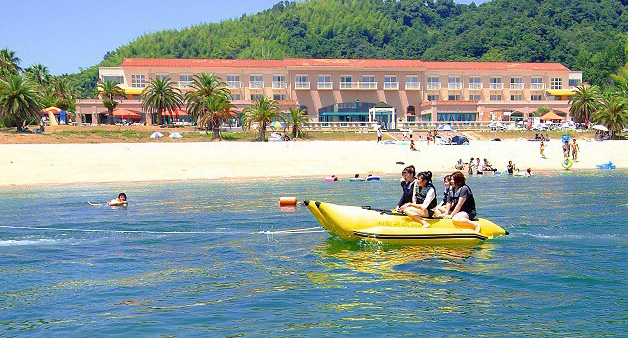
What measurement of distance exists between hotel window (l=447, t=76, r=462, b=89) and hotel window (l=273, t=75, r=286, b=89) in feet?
67.2

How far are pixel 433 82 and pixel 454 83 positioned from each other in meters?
2.73

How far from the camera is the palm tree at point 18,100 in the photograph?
52500 mm

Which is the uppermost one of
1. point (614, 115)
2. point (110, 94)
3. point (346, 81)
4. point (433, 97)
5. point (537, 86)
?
point (346, 81)

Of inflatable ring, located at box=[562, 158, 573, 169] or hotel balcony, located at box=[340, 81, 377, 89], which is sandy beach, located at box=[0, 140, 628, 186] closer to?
inflatable ring, located at box=[562, 158, 573, 169]

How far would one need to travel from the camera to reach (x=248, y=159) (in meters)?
42.4

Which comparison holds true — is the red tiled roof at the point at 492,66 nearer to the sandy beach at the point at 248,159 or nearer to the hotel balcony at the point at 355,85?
the hotel balcony at the point at 355,85

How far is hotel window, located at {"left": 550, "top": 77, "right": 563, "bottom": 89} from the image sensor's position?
84.8 metres

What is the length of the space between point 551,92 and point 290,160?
51837 mm

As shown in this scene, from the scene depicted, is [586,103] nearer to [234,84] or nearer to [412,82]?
[412,82]

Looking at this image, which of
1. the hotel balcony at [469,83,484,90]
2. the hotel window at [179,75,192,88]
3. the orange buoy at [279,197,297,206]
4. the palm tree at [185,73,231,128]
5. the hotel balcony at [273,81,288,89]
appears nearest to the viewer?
the orange buoy at [279,197,297,206]

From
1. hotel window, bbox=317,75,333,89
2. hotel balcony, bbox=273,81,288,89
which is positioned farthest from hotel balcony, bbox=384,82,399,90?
hotel balcony, bbox=273,81,288,89

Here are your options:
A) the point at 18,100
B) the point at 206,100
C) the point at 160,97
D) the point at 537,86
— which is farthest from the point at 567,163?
the point at 537,86

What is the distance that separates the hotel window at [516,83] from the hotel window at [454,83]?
6.64 meters

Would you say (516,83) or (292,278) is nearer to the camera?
(292,278)
